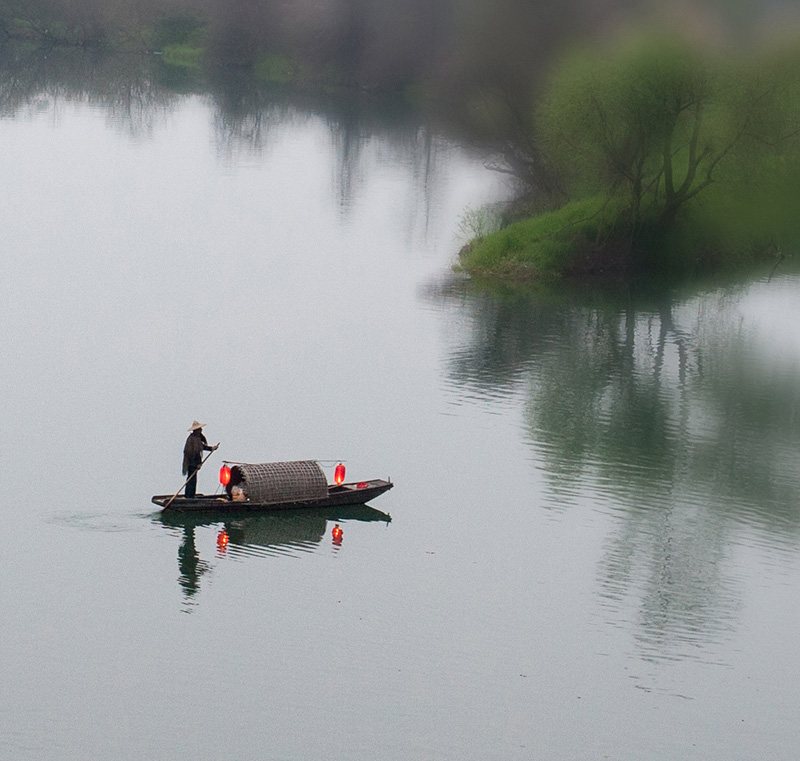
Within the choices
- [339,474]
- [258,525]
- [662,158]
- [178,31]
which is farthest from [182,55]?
Result: [258,525]

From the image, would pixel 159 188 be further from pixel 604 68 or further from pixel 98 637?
pixel 98 637

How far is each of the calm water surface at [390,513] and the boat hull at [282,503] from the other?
0.36 metres

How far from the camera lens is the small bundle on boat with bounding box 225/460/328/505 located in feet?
105

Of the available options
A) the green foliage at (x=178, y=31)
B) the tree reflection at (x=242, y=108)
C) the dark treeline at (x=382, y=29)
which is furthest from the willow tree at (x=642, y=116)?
the green foliage at (x=178, y=31)

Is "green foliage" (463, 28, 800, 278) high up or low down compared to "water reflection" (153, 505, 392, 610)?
up

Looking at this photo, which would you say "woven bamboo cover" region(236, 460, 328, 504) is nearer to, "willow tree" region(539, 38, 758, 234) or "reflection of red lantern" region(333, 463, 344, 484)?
"reflection of red lantern" region(333, 463, 344, 484)

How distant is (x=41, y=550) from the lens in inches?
1180

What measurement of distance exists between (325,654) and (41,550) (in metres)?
7.09

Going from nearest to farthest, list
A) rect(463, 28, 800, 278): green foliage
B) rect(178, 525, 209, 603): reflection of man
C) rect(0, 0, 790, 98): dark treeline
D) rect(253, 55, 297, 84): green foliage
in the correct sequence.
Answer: rect(178, 525, 209, 603): reflection of man → rect(463, 28, 800, 278): green foliage → rect(0, 0, 790, 98): dark treeline → rect(253, 55, 297, 84): green foliage

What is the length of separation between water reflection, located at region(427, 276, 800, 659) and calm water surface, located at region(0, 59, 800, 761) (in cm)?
13

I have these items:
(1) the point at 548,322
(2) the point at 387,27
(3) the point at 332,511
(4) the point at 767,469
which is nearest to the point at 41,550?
(3) the point at 332,511

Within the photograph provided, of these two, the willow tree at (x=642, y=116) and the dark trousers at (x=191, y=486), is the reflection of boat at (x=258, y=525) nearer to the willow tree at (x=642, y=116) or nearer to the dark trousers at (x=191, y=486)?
the dark trousers at (x=191, y=486)

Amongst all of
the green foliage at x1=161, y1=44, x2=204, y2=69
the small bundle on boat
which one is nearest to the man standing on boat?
the small bundle on boat

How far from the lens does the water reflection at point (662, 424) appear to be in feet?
102
